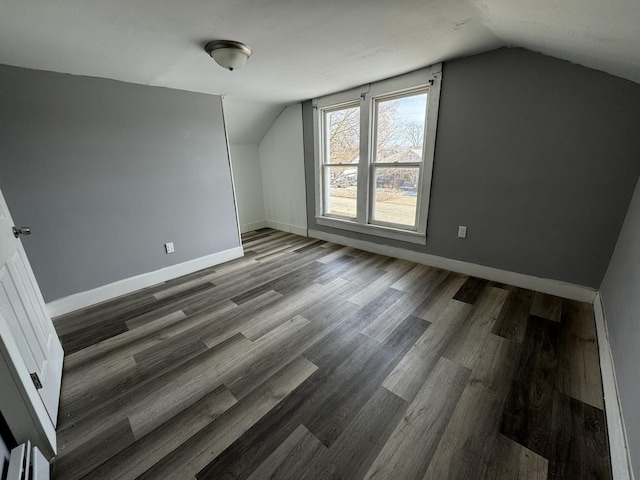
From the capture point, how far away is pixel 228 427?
124 cm

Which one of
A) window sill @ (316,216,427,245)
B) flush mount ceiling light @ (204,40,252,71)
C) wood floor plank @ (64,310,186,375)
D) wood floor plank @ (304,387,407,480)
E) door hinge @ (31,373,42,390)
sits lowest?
wood floor plank @ (64,310,186,375)

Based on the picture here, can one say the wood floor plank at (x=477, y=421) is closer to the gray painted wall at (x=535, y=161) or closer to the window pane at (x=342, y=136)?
the gray painted wall at (x=535, y=161)

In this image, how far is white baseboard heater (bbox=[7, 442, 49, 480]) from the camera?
911 mm

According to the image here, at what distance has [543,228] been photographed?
2172mm

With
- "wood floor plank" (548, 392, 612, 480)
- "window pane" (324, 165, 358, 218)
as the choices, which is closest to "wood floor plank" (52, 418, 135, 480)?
"wood floor plank" (548, 392, 612, 480)

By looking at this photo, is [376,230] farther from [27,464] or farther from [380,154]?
[27,464]

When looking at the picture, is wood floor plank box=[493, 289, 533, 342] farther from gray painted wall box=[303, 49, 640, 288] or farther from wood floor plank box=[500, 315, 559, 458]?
gray painted wall box=[303, 49, 640, 288]

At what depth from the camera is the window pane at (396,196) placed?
2.93 metres

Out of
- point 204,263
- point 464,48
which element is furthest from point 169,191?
point 464,48

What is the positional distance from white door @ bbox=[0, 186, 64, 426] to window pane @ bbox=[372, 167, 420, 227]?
3.11 meters

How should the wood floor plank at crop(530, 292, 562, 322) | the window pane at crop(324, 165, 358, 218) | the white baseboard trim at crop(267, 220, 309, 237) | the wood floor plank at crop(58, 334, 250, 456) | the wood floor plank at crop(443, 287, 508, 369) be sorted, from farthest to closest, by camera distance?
the white baseboard trim at crop(267, 220, 309, 237)
the window pane at crop(324, 165, 358, 218)
the wood floor plank at crop(530, 292, 562, 322)
the wood floor plank at crop(443, 287, 508, 369)
the wood floor plank at crop(58, 334, 250, 456)

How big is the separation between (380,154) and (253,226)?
2.72 m

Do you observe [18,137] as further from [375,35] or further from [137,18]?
[375,35]

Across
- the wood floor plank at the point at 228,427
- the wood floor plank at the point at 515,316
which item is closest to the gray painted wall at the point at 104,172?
the wood floor plank at the point at 228,427
